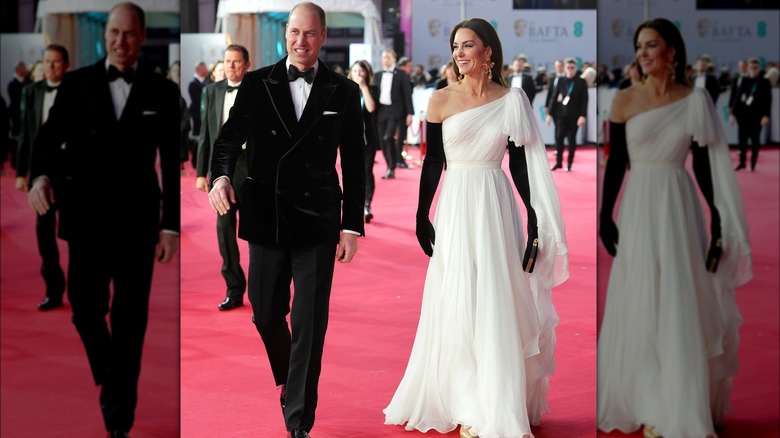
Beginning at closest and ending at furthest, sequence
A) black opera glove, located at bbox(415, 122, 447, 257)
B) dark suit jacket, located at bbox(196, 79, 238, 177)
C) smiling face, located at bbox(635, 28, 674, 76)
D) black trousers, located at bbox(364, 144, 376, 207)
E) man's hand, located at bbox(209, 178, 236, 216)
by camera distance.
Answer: smiling face, located at bbox(635, 28, 674, 76) < man's hand, located at bbox(209, 178, 236, 216) < black opera glove, located at bbox(415, 122, 447, 257) < dark suit jacket, located at bbox(196, 79, 238, 177) < black trousers, located at bbox(364, 144, 376, 207)

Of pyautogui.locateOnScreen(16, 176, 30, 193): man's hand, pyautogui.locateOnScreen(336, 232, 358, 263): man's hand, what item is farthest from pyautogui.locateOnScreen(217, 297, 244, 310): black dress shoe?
pyautogui.locateOnScreen(16, 176, 30, 193): man's hand

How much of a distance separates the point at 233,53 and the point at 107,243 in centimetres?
185

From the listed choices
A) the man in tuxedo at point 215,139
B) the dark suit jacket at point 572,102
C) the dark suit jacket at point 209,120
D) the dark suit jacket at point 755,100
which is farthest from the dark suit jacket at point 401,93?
the dark suit jacket at point 755,100

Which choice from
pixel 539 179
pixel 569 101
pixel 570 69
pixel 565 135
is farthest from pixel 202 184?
pixel 569 101

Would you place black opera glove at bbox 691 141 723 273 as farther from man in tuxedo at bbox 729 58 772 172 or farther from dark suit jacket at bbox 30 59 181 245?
dark suit jacket at bbox 30 59 181 245

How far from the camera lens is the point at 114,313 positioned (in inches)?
75.8

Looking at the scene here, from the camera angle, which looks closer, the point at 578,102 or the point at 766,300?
the point at 766,300

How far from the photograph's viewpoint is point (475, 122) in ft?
11.3

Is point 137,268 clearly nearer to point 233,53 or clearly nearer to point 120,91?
point 120,91

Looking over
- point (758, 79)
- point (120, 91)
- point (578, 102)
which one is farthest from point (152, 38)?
point (578, 102)

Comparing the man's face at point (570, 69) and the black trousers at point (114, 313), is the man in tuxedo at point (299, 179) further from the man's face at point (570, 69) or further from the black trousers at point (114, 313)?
the man's face at point (570, 69)

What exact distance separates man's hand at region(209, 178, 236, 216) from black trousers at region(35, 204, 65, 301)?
129 centimetres

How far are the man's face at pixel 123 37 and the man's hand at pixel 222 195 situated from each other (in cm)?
129

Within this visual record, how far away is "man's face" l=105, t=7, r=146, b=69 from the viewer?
6.03ft
